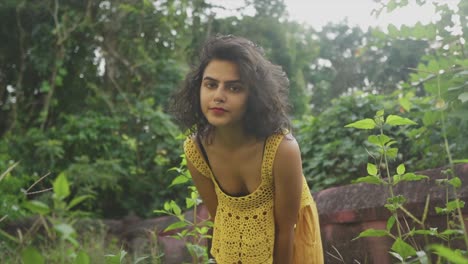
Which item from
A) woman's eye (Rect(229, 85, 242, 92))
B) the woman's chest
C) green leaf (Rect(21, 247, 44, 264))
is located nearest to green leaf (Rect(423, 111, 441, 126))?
the woman's chest

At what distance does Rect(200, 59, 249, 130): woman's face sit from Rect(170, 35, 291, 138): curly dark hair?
0.03 meters

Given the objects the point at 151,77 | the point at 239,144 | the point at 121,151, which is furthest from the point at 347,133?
the point at 151,77

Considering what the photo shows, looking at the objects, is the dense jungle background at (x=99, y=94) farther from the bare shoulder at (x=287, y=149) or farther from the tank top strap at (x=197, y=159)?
the bare shoulder at (x=287, y=149)

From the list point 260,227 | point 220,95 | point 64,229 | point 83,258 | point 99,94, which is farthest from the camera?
point 99,94

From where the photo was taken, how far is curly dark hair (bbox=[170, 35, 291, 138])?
81.4 inches

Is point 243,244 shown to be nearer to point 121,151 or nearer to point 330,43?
point 121,151

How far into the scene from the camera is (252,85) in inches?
81.3

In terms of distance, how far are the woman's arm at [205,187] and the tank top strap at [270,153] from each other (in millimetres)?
367

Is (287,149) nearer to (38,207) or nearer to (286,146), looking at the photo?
(286,146)

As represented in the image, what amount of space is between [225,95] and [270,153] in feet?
0.95

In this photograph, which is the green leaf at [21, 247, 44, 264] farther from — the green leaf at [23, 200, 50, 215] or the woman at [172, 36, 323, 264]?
the woman at [172, 36, 323, 264]

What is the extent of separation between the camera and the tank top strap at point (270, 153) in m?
A: 2.12

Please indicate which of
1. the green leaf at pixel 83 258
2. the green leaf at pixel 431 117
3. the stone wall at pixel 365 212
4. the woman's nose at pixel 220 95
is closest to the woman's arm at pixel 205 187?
the stone wall at pixel 365 212

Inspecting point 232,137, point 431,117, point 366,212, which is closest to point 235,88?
point 232,137
